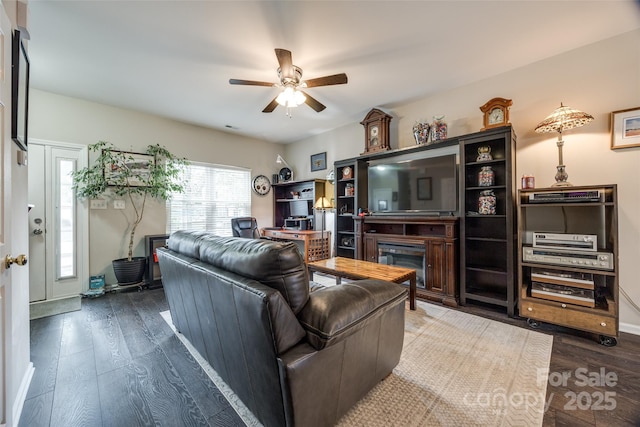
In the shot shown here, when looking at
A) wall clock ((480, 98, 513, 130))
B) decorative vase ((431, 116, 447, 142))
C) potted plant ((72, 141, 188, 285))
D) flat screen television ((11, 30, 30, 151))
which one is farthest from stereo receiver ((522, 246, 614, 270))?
potted plant ((72, 141, 188, 285))

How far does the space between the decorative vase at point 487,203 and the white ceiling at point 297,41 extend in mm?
1412

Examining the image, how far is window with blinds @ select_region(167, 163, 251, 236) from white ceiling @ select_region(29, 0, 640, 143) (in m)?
1.58

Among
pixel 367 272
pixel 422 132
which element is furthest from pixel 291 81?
pixel 367 272

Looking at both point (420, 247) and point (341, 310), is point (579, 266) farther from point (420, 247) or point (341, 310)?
point (341, 310)

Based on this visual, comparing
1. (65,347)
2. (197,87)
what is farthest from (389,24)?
(65,347)

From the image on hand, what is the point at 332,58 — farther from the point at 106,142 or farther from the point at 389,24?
the point at 106,142

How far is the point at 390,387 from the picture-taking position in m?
1.54

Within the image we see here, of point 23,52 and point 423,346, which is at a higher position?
point 23,52

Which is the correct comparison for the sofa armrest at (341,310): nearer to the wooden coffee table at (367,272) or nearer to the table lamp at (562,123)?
the wooden coffee table at (367,272)

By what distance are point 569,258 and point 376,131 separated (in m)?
2.65

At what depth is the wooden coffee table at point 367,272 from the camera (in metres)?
2.41

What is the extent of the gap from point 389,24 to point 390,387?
274cm

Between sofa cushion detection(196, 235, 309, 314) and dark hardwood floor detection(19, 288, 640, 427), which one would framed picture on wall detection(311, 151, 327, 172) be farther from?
sofa cushion detection(196, 235, 309, 314)

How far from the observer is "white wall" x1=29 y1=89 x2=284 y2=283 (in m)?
3.24
